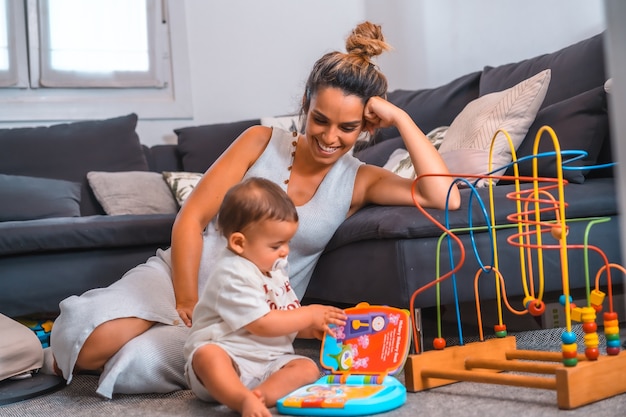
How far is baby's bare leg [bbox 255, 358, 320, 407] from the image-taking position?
4.83 ft

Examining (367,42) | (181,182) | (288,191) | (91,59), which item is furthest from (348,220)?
(91,59)

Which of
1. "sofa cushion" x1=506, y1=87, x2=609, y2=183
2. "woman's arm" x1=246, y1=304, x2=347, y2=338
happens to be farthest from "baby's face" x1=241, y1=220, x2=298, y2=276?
"sofa cushion" x1=506, y1=87, x2=609, y2=183

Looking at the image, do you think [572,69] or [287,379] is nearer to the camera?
[287,379]

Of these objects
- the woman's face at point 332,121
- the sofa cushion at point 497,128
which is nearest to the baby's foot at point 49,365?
the woman's face at point 332,121

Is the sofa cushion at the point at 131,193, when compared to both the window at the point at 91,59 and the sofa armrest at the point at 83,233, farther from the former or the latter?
the window at the point at 91,59

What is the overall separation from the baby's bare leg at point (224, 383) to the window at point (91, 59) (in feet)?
7.81

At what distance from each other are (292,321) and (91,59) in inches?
101

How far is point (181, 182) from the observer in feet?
10.3

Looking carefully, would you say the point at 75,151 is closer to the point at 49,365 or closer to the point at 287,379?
the point at 49,365

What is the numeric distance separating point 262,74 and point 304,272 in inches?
82.3

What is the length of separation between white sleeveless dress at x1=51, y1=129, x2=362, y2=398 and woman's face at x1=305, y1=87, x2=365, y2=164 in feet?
0.43

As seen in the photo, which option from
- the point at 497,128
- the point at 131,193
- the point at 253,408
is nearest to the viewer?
the point at 253,408

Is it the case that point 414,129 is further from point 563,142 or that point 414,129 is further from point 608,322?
point 608,322

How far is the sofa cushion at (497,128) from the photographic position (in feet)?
Answer: 7.01
